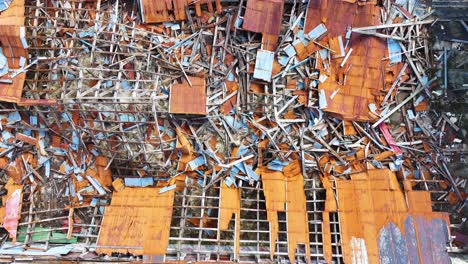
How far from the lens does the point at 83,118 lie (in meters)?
9.78

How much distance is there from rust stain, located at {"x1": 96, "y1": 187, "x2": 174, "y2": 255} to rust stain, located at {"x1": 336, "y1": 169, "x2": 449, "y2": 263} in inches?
177

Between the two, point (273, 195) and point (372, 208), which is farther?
point (273, 195)

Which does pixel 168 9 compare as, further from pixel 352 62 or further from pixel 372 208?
pixel 372 208

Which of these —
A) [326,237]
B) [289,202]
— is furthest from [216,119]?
[326,237]

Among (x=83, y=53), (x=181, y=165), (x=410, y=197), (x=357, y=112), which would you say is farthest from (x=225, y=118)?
(x=410, y=197)

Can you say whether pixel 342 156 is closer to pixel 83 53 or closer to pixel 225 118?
pixel 225 118

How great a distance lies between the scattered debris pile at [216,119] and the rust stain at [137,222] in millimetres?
53

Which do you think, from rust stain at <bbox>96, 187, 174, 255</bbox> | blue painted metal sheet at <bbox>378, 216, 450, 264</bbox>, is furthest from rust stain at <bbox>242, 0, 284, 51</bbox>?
blue painted metal sheet at <bbox>378, 216, 450, 264</bbox>

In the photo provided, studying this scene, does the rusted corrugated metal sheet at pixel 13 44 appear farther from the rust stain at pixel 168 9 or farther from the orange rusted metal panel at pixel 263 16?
the orange rusted metal panel at pixel 263 16

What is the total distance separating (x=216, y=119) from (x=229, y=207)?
2325 mm

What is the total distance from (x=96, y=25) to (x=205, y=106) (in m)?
3.70

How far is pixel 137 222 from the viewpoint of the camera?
9609mm

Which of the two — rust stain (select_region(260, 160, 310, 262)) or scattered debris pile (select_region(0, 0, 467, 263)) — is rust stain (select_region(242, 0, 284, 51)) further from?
rust stain (select_region(260, 160, 310, 262))

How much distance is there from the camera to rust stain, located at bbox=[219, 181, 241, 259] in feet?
31.0
